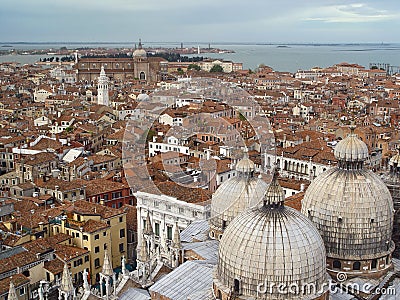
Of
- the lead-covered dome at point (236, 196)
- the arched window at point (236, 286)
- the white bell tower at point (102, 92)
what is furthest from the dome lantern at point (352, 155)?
the white bell tower at point (102, 92)

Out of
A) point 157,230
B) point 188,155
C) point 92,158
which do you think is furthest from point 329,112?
point 157,230

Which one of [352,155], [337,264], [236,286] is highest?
[352,155]

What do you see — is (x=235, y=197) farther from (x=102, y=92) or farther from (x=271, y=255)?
(x=102, y=92)

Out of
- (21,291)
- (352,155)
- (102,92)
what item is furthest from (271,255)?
(102,92)

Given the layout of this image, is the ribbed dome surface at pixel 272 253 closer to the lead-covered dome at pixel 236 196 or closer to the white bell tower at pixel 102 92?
the lead-covered dome at pixel 236 196

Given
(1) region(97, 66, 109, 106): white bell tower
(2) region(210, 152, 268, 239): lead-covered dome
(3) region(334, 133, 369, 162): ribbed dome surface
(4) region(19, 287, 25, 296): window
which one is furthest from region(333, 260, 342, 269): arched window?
(1) region(97, 66, 109, 106): white bell tower

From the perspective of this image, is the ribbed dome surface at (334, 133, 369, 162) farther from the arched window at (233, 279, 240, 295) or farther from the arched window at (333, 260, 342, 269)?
the arched window at (233, 279, 240, 295)

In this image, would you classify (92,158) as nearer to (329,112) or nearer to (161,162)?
(161,162)
